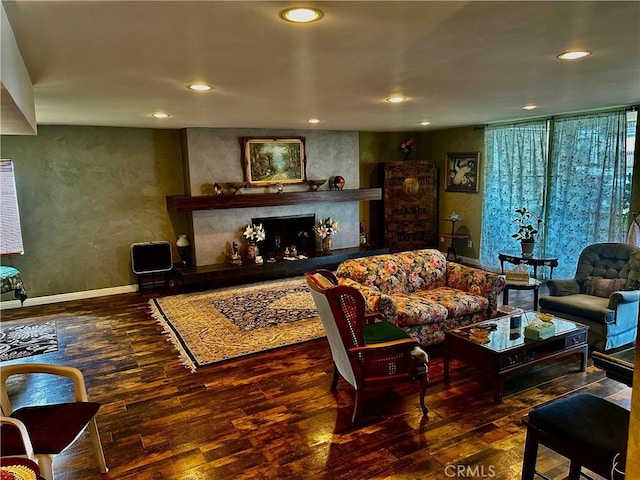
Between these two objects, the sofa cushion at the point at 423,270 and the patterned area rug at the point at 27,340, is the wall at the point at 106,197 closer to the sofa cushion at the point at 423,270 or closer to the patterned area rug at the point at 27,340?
the patterned area rug at the point at 27,340

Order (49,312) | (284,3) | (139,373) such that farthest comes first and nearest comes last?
(49,312) < (139,373) < (284,3)

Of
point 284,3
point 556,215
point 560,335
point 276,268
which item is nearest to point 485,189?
point 556,215

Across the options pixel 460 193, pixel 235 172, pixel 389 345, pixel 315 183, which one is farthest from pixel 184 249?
pixel 460 193

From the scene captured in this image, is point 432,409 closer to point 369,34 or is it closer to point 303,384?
point 303,384

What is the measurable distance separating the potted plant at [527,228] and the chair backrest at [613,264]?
1.08 metres

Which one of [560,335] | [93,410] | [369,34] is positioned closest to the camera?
[369,34]

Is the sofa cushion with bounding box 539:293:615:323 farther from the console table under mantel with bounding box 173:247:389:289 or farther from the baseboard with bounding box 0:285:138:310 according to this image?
the baseboard with bounding box 0:285:138:310

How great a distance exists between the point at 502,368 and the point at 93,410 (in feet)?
8.62

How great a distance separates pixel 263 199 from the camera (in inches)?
256

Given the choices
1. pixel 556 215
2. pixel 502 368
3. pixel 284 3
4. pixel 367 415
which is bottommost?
pixel 367 415

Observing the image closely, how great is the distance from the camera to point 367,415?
9.69 feet

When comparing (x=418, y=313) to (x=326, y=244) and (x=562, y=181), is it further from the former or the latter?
(x=326, y=244)

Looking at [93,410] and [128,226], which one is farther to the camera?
[128,226]

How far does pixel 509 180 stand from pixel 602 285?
9.04ft
